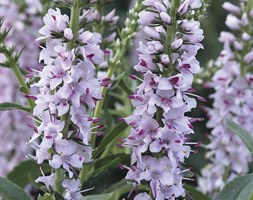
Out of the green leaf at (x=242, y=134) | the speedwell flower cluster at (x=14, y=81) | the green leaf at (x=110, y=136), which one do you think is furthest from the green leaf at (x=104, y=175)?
the speedwell flower cluster at (x=14, y=81)

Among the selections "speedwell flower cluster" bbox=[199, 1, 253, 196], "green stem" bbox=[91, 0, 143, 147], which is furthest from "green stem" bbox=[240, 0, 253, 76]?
"green stem" bbox=[91, 0, 143, 147]

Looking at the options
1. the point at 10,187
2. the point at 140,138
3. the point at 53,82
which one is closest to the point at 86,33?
the point at 53,82

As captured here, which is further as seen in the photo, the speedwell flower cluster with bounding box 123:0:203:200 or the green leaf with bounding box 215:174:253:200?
the green leaf with bounding box 215:174:253:200

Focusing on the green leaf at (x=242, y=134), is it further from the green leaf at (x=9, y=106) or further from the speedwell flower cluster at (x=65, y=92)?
the green leaf at (x=9, y=106)

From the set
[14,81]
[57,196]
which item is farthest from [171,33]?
[14,81]

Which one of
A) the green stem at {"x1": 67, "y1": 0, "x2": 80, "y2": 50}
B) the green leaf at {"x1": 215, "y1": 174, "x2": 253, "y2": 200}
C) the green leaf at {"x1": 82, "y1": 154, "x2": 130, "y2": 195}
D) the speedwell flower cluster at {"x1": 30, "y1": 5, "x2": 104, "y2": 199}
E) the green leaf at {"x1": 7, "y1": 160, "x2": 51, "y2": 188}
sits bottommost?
the green leaf at {"x1": 7, "y1": 160, "x2": 51, "y2": 188}

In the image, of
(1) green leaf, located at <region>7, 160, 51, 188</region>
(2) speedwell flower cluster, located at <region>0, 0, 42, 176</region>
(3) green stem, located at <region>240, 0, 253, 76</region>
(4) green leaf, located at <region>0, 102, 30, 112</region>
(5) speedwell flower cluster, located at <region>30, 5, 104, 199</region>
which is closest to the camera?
(5) speedwell flower cluster, located at <region>30, 5, 104, 199</region>

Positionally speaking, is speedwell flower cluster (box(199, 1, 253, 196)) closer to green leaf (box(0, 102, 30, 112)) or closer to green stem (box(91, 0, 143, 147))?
green stem (box(91, 0, 143, 147))
